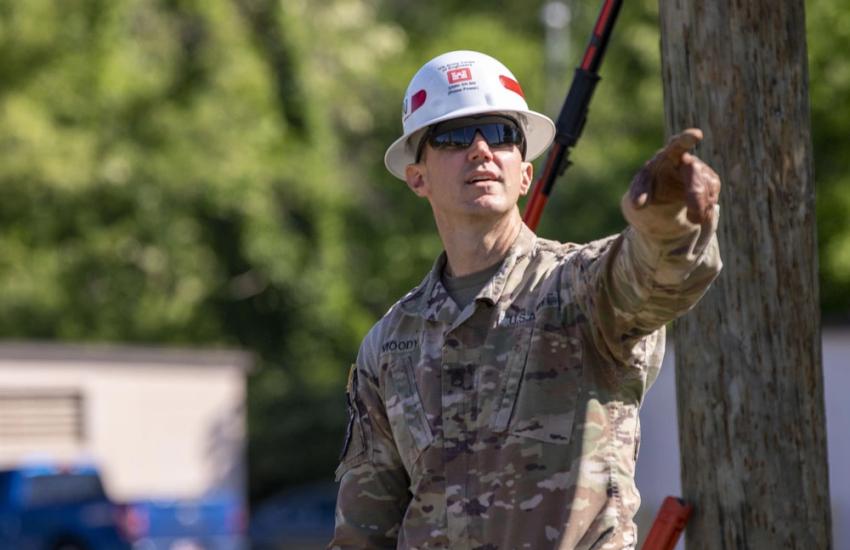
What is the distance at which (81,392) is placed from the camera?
2845 cm

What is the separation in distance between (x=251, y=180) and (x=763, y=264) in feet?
90.2

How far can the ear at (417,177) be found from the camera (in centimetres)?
424

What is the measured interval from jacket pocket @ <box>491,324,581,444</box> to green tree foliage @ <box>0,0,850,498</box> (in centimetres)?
2179

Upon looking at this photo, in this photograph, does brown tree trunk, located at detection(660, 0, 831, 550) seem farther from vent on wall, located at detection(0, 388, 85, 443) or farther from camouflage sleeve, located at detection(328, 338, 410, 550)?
vent on wall, located at detection(0, 388, 85, 443)

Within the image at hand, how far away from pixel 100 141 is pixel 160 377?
13.7 feet

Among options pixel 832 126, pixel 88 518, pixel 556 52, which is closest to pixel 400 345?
pixel 88 518

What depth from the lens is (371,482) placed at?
14.0ft

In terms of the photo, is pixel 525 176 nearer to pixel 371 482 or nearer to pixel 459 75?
pixel 459 75

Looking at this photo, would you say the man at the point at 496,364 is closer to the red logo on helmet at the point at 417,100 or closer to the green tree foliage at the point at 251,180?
the red logo on helmet at the point at 417,100

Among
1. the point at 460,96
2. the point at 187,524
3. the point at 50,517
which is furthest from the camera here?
the point at 187,524

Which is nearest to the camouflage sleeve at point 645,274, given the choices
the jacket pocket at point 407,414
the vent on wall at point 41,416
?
the jacket pocket at point 407,414

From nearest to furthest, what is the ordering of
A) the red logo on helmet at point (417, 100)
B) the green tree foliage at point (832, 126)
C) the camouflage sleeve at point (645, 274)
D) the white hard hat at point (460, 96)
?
the camouflage sleeve at point (645, 274)
the white hard hat at point (460, 96)
the red logo on helmet at point (417, 100)
the green tree foliage at point (832, 126)

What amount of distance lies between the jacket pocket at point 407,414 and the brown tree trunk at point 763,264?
3.25ft

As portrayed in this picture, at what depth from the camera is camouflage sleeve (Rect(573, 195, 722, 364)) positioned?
3275mm
